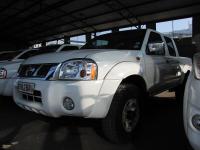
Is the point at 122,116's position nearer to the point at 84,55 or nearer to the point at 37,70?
the point at 84,55

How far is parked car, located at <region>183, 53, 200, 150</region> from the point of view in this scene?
6.48 ft

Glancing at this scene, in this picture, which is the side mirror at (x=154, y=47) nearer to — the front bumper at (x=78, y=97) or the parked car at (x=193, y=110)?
the front bumper at (x=78, y=97)

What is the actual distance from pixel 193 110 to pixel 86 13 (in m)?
13.9

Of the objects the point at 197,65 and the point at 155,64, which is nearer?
the point at 197,65

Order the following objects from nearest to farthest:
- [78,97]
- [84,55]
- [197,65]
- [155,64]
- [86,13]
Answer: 1. [197,65]
2. [78,97]
3. [84,55]
4. [155,64]
5. [86,13]

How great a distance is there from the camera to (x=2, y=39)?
96.7ft

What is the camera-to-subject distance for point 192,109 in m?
2.02

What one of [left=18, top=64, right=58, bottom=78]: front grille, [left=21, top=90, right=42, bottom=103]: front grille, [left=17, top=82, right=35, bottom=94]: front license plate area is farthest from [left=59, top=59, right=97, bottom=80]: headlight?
[left=17, top=82, right=35, bottom=94]: front license plate area

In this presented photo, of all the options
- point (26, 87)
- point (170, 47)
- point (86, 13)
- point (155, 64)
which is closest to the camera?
point (26, 87)

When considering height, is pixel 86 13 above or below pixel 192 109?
above

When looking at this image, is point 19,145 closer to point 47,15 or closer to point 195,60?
point 195,60

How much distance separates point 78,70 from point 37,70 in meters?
0.77

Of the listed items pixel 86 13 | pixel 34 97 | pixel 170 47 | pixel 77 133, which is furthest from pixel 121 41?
pixel 86 13

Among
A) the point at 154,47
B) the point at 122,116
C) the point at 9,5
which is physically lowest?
the point at 122,116
